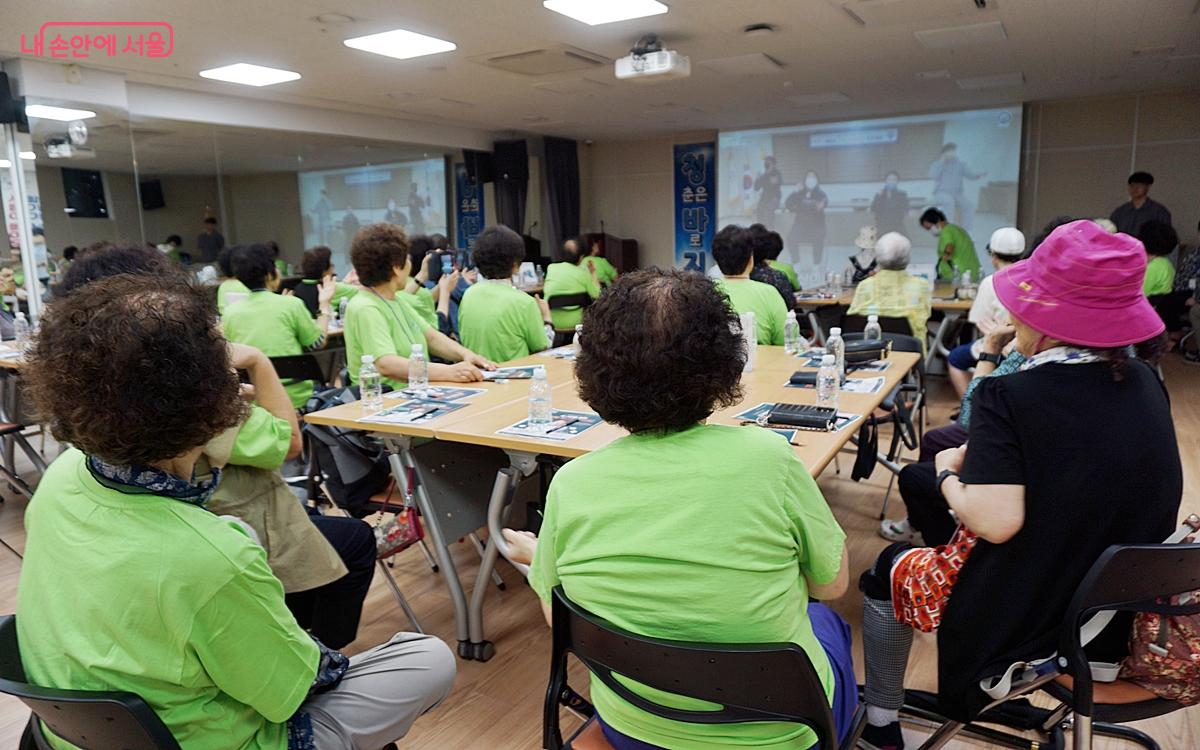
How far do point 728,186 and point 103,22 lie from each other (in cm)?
804

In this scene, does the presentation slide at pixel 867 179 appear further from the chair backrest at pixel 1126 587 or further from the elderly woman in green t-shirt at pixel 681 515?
the elderly woman in green t-shirt at pixel 681 515

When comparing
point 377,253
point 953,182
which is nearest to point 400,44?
point 377,253

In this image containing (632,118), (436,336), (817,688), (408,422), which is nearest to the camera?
(817,688)

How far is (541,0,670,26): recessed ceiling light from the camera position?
4.72 meters

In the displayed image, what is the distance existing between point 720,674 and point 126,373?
948 mm

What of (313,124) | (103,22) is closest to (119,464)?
(103,22)

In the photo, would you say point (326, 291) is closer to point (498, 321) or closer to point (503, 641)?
point (498, 321)

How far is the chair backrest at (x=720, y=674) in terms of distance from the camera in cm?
108

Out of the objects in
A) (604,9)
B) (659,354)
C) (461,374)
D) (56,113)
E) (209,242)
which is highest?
(604,9)

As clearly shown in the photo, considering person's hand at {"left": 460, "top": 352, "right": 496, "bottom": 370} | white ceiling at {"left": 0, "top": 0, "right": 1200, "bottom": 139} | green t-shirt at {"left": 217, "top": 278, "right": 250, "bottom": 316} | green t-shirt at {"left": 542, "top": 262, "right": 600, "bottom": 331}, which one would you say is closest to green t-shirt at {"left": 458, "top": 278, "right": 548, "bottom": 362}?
person's hand at {"left": 460, "top": 352, "right": 496, "bottom": 370}

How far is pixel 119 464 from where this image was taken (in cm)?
112

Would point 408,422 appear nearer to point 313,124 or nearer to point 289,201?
point 313,124

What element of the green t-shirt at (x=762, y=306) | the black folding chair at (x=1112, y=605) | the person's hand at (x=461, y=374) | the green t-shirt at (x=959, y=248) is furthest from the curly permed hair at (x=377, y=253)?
the green t-shirt at (x=959, y=248)

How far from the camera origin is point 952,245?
28.3ft
